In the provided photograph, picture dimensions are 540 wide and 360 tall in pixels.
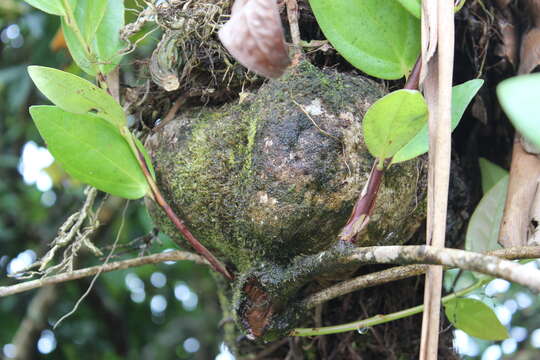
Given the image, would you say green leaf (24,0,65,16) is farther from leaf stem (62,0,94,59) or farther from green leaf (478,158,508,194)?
green leaf (478,158,508,194)

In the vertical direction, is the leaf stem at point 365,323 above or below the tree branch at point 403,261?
below

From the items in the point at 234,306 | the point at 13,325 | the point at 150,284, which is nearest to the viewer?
the point at 234,306

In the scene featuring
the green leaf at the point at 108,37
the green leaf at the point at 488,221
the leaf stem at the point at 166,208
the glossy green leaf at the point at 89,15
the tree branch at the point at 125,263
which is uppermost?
the glossy green leaf at the point at 89,15

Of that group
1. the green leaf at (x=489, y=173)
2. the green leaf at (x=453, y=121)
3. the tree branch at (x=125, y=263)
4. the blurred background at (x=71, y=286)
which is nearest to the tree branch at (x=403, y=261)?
the tree branch at (x=125, y=263)

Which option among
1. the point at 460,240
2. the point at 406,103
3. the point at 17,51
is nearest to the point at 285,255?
the point at 406,103

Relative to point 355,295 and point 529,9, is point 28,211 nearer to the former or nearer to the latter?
point 355,295

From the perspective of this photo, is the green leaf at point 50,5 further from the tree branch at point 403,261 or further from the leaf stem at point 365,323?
the leaf stem at point 365,323
